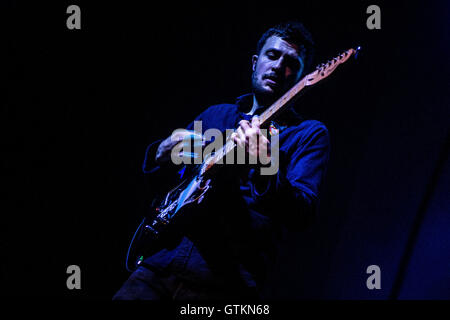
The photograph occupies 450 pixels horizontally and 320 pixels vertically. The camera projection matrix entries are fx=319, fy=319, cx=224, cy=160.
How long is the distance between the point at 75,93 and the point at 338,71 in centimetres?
168

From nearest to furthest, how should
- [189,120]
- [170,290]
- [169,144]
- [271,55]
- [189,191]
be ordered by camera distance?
[170,290]
[189,191]
[169,144]
[271,55]
[189,120]

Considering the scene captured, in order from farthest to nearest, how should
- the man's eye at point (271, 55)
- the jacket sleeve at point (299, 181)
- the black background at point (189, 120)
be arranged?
the black background at point (189, 120), the man's eye at point (271, 55), the jacket sleeve at point (299, 181)

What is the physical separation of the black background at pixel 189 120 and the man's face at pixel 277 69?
609mm

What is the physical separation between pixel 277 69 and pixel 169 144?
0.72 m

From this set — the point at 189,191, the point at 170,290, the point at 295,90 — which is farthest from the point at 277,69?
the point at 170,290

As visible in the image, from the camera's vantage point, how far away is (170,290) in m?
1.28

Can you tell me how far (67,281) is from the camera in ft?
6.68

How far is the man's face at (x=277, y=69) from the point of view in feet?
5.78

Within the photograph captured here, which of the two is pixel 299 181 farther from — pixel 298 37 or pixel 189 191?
pixel 298 37

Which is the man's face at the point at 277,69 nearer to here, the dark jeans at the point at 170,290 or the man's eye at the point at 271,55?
the man's eye at the point at 271,55

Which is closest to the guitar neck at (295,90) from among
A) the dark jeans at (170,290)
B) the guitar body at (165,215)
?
the guitar body at (165,215)

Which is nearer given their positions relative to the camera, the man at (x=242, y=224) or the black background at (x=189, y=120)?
the man at (x=242, y=224)
